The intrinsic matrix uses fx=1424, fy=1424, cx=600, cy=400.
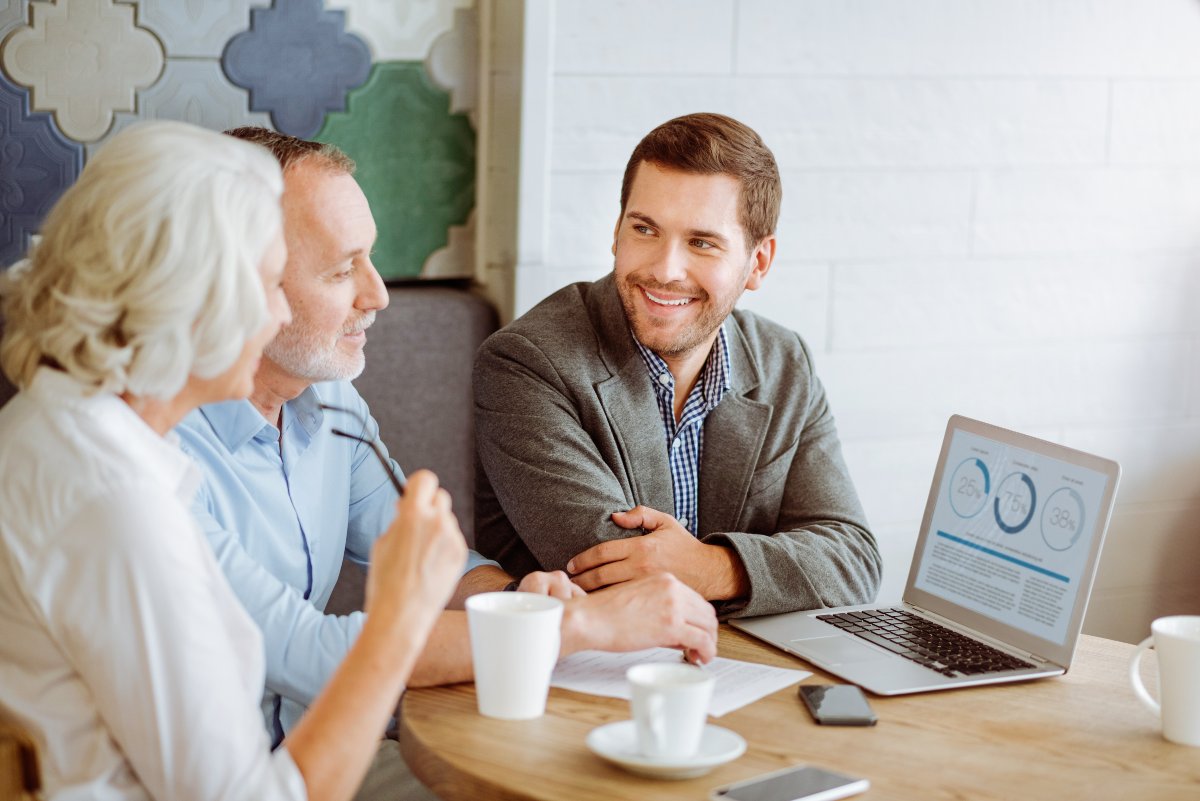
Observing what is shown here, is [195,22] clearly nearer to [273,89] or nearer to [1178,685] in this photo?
[273,89]

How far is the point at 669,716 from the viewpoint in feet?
3.95

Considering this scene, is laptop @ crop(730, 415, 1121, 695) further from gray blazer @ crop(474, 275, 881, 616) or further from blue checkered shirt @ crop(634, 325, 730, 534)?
blue checkered shirt @ crop(634, 325, 730, 534)

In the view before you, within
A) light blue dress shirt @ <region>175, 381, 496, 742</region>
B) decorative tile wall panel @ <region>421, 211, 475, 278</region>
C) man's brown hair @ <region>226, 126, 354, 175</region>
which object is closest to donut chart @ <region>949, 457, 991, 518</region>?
light blue dress shirt @ <region>175, 381, 496, 742</region>

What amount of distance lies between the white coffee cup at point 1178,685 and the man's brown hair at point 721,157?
0.92 metres

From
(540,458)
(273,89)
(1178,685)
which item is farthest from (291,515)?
(1178,685)

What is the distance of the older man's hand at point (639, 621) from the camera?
1487 millimetres

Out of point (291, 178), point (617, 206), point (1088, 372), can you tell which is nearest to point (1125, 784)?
point (291, 178)

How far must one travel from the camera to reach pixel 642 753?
4.02 feet

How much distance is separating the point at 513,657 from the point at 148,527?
0.37 m

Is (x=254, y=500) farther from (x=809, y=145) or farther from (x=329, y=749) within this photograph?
(x=809, y=145)

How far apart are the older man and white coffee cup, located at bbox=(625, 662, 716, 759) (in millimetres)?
272

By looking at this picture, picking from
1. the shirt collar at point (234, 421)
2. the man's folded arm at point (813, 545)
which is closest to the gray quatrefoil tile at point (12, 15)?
the shirt collar at point (234, 421)

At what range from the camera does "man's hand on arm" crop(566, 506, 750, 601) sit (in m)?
1.74

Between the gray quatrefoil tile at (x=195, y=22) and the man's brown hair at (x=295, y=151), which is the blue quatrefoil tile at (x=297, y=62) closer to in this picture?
the gray quatrefoil tile at (x=195, y=22)
